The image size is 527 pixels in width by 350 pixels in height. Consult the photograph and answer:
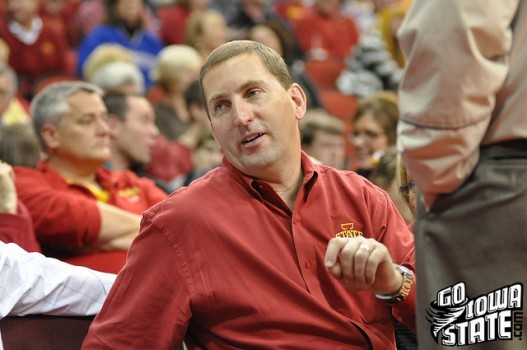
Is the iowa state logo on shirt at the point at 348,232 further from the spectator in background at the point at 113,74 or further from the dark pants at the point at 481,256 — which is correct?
the spectator in background at the point at 113,74

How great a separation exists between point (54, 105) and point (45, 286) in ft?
6.58

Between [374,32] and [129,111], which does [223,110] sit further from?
[374,32]

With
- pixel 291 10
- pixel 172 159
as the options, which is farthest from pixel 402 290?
pixel 291 10

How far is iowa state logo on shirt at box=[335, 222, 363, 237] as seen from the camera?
102 inches

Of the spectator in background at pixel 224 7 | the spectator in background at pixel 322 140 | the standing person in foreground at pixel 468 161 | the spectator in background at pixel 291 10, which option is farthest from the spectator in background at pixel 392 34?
the standing person in foreground at pixel 468 161

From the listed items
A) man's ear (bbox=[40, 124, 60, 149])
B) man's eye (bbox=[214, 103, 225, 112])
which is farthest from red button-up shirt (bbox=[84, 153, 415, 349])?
man's ear (bbox=[40, 124, 60, 149])

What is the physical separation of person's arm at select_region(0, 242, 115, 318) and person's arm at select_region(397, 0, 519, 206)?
4.22ft

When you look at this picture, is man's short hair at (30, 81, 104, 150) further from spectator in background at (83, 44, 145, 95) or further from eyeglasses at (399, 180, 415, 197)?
eyeglasses at (399, 180, 415, 197)

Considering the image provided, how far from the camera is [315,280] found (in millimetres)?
2512

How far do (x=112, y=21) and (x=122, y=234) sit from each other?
513 centimetres

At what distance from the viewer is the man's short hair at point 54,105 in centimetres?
455

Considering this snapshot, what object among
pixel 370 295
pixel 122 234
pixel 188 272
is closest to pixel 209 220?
pixel 188 272

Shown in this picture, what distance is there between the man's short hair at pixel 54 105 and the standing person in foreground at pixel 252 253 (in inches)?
81.3

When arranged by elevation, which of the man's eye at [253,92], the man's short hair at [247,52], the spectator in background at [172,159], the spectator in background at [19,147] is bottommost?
the spectator in background at [172,159]
